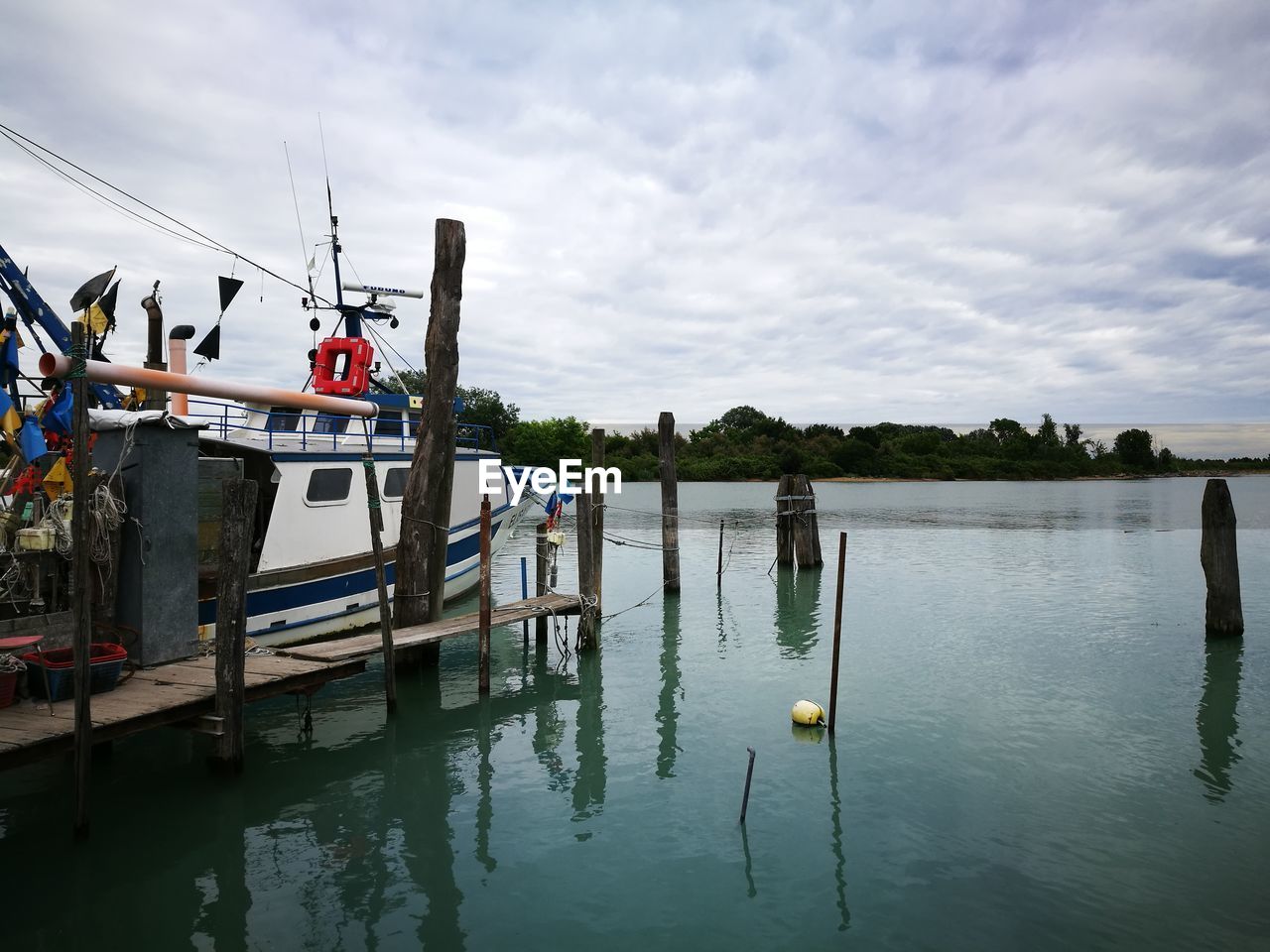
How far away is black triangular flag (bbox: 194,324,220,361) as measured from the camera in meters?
15.5

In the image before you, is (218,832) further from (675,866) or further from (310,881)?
(675,866)

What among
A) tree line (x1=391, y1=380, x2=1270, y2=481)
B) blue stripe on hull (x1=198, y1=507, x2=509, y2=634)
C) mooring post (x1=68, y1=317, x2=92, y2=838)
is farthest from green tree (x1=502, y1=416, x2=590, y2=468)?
mooring post (x1=68, y1=317, x2=92, y2=838)

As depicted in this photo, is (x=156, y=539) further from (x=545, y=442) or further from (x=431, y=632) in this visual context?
(x=545, y=442)

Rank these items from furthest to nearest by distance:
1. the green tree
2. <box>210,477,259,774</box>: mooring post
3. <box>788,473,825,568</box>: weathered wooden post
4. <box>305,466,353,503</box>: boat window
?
the green tree → <box>788,473,825,568</box>: weathered wooden post → <box>305,466,353,503</box>: boat window → <box>210,477,259,774</box>: mooring post

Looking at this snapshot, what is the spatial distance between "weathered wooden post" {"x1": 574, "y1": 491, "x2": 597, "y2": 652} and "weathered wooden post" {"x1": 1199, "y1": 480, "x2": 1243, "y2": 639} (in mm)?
11090

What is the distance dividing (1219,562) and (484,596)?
45.9ft

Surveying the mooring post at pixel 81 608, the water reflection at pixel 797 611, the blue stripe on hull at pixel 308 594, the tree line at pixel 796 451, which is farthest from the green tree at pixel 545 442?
the mooring post at pixel 81 608

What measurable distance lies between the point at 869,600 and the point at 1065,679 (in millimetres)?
7543

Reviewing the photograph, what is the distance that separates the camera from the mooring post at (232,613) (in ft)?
26.6

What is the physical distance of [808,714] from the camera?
10.6 meters

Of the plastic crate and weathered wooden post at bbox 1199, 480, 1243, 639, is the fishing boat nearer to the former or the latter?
the plastic crate

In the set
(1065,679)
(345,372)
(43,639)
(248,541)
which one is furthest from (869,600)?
(43,639)

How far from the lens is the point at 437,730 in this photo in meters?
10.5

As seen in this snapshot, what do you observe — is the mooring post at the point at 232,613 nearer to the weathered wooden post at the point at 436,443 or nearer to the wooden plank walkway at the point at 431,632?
the wooden plank walkway at the point at 431,632
